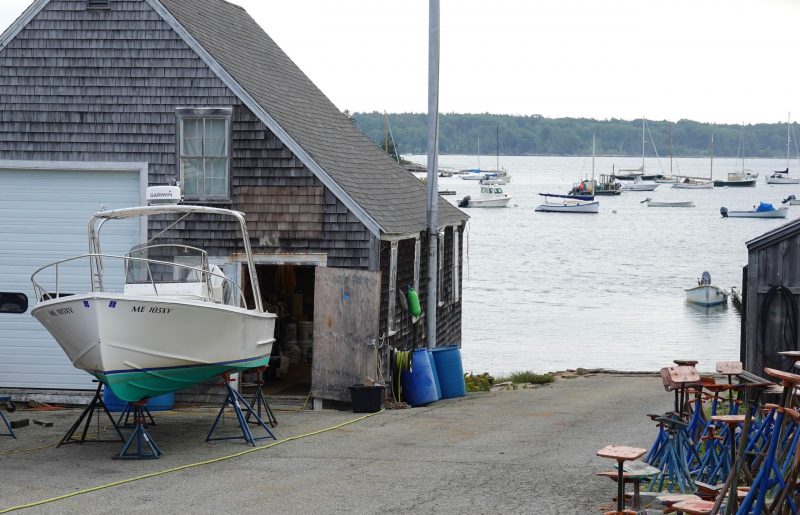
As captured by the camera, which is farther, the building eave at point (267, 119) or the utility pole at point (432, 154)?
the utility pole at point (432, 154)

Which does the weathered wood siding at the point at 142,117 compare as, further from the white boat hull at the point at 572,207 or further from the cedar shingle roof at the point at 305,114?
the white boat hull at the point at 572,207

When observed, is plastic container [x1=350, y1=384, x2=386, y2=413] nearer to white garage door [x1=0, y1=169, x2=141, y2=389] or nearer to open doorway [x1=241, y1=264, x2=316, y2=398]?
open doorway [x1=241, y1=264, x2=316, y2=398]

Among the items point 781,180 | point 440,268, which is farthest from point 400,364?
point 781,180

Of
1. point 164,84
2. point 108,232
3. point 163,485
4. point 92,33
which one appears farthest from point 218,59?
point 163,485

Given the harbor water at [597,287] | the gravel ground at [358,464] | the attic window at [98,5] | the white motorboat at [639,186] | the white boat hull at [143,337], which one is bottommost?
the harbor water at [597,287]

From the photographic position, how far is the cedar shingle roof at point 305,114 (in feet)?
60.8

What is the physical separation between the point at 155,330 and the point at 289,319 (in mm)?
9927

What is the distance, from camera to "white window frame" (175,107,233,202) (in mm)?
18422

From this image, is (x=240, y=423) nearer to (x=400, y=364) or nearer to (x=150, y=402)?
(x=150, y=402)

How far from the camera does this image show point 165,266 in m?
17.6

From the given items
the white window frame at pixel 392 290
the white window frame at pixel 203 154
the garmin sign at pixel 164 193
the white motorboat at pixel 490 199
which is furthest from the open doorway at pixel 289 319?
the white motorboat at pixel 490 199

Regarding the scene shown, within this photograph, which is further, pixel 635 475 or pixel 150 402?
pixel 150 402

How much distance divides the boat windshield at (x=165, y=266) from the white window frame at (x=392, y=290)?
306 centimetres

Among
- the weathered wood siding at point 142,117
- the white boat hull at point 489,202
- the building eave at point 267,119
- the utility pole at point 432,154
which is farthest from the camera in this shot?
the white boat hull at point 489,202
